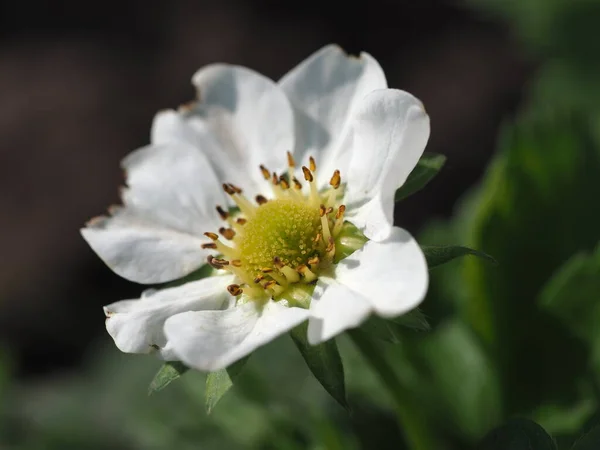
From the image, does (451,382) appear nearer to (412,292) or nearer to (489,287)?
(489,287)

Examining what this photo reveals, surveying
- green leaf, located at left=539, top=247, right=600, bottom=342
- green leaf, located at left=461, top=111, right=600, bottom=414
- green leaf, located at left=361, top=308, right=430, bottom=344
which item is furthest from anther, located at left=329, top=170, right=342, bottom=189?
green leaf, located at left=539, top=247, right=600, bottom=342

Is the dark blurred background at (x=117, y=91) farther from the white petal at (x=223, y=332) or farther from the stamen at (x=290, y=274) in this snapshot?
the white petal at (x=223, y=332)

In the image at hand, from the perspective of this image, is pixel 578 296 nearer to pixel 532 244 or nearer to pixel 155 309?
pixel 532 244

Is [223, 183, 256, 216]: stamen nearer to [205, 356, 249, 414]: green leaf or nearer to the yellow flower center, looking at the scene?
the yellow flower center

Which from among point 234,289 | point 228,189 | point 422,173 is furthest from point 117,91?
point 422,173

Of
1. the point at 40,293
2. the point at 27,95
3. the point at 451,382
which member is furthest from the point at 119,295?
the point at 451,382
